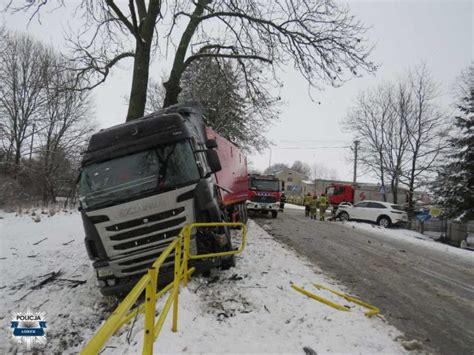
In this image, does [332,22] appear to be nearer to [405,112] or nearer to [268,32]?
[268,32]

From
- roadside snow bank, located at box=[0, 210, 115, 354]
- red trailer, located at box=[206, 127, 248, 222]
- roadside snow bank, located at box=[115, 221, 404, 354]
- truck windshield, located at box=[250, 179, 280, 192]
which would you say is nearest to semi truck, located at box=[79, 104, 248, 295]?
roadside snow bank, located at box=[115, 221, 404, 354]

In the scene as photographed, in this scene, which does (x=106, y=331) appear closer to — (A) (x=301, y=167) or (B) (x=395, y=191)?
(B) (x=395, y=191)

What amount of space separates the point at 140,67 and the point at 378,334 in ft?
33.6

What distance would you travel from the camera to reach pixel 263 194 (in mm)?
18781

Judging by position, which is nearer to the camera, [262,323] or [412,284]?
[262,323]

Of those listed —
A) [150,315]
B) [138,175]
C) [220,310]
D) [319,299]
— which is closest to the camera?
[150,315]

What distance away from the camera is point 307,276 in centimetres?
624

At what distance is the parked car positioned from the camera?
1938 centimetres

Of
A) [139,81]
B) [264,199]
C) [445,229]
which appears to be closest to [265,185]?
[264,199]

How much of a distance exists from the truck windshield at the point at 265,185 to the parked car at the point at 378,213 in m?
6.26

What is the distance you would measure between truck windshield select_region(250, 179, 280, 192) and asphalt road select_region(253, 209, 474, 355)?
7329mm

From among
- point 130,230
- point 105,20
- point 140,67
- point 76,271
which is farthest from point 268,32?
point 76,271

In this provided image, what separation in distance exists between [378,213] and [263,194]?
788 centimetres

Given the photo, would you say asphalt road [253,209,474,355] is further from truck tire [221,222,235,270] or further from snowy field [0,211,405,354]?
truck tire [221,222,235,270]
